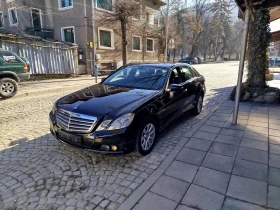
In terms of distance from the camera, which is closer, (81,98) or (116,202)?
(116,202)

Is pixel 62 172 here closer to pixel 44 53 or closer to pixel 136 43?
pixel 44 53

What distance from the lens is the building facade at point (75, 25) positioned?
1664cm

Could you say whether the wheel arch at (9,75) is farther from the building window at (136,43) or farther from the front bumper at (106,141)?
the building window at (136,43)

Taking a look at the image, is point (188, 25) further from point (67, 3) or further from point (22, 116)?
point (22, 116)

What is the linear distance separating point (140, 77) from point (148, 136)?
1.41 meters

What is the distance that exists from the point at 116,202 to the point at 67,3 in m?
18.8

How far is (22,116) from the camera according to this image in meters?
5.50

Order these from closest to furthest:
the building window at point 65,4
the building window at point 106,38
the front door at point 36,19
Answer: the building window at point 65,4 → the building window at point 106,38 → the front door at point 36,19

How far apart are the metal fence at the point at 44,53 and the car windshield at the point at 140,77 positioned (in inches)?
404

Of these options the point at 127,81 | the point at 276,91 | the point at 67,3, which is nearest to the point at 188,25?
the point at 67,3

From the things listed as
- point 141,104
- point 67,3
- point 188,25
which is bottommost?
point 141,104

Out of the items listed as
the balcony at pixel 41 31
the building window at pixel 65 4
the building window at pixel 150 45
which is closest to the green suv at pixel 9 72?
the building window at pixel 65 4

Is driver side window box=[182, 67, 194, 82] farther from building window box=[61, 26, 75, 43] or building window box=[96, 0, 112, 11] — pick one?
building window box=[61, 26, 75, 43]

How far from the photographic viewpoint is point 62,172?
9.50 feet
